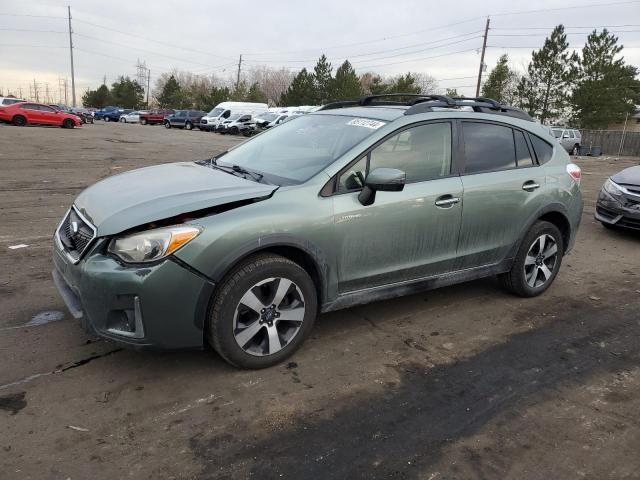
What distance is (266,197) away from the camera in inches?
130

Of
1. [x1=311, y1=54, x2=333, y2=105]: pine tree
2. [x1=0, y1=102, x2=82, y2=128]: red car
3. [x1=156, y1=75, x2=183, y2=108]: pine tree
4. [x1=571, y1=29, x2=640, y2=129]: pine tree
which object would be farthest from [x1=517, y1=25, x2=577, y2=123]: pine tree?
[x1=156, y1=75, x2=183, y2=108]: pine tree

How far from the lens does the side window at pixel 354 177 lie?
3568 mm

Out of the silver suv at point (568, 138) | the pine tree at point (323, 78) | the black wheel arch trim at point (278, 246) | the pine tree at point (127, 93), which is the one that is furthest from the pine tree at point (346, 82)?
the black wheel arch trim at point (278, 246)

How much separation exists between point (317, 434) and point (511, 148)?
314 centimetres

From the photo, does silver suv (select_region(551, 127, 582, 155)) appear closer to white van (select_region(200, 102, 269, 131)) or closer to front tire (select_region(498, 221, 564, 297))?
white van (select_region(200, 102, 269, 131))

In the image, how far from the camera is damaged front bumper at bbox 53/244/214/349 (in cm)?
289

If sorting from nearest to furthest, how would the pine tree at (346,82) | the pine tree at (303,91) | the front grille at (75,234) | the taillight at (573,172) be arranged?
the front grille at (75,234) → the taillight at (573,172) → the pine tree at (346,82) → the pine tree at (303,91)

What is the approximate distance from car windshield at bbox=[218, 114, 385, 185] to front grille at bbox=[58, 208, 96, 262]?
3.99ft

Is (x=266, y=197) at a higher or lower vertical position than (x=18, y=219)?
higher

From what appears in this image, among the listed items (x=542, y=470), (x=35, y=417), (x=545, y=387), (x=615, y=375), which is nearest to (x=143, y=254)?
(x=35, y=417)

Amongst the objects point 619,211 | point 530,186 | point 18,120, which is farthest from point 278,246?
point 18,120

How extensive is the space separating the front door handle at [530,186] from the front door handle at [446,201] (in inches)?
34.6

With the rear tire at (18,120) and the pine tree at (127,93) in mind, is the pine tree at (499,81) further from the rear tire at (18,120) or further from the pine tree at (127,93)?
the pine tree at (127,93)

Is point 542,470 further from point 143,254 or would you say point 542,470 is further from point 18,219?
point 18,219
